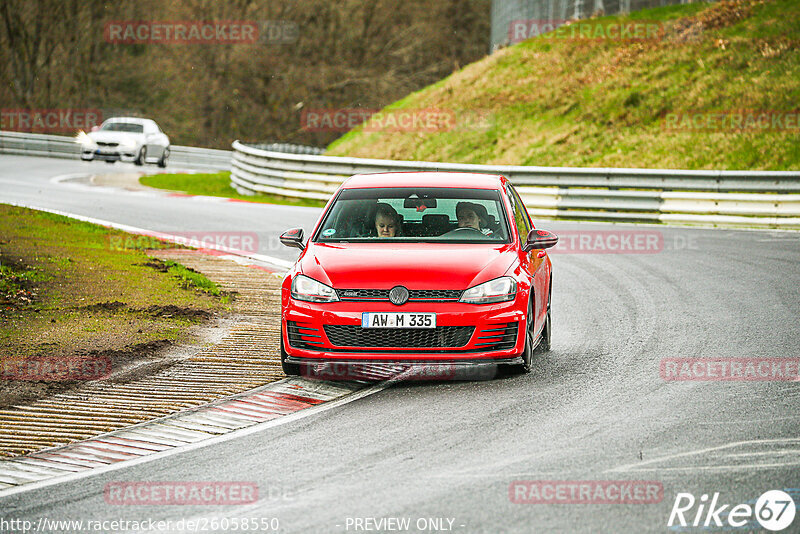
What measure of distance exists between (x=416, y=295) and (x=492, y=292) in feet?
2.06

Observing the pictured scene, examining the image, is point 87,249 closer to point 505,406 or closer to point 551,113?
point 505,406

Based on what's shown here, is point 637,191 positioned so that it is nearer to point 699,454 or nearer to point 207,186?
point 207,186

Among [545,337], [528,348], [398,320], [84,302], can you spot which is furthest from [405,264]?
[84,302]

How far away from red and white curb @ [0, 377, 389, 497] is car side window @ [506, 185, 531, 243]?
210cm

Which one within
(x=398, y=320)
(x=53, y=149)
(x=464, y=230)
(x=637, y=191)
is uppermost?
(x=53, y=149)

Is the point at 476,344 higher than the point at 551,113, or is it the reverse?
the point at 551,113

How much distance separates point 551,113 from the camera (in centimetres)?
3303

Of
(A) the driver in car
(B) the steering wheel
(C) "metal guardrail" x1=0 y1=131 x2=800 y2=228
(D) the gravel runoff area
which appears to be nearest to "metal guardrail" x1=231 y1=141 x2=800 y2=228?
(C) "metal guardrail" x1=0 y1=131 x2=800 y2=228

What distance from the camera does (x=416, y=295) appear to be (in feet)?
26.8

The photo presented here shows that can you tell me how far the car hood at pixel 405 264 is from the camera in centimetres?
827

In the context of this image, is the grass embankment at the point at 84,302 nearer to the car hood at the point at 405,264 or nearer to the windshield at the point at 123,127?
the car hood at the point at 405,264

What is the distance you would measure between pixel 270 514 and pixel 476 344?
313 cm

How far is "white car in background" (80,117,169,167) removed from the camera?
113ft

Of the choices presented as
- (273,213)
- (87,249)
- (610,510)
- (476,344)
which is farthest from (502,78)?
(610,510)
